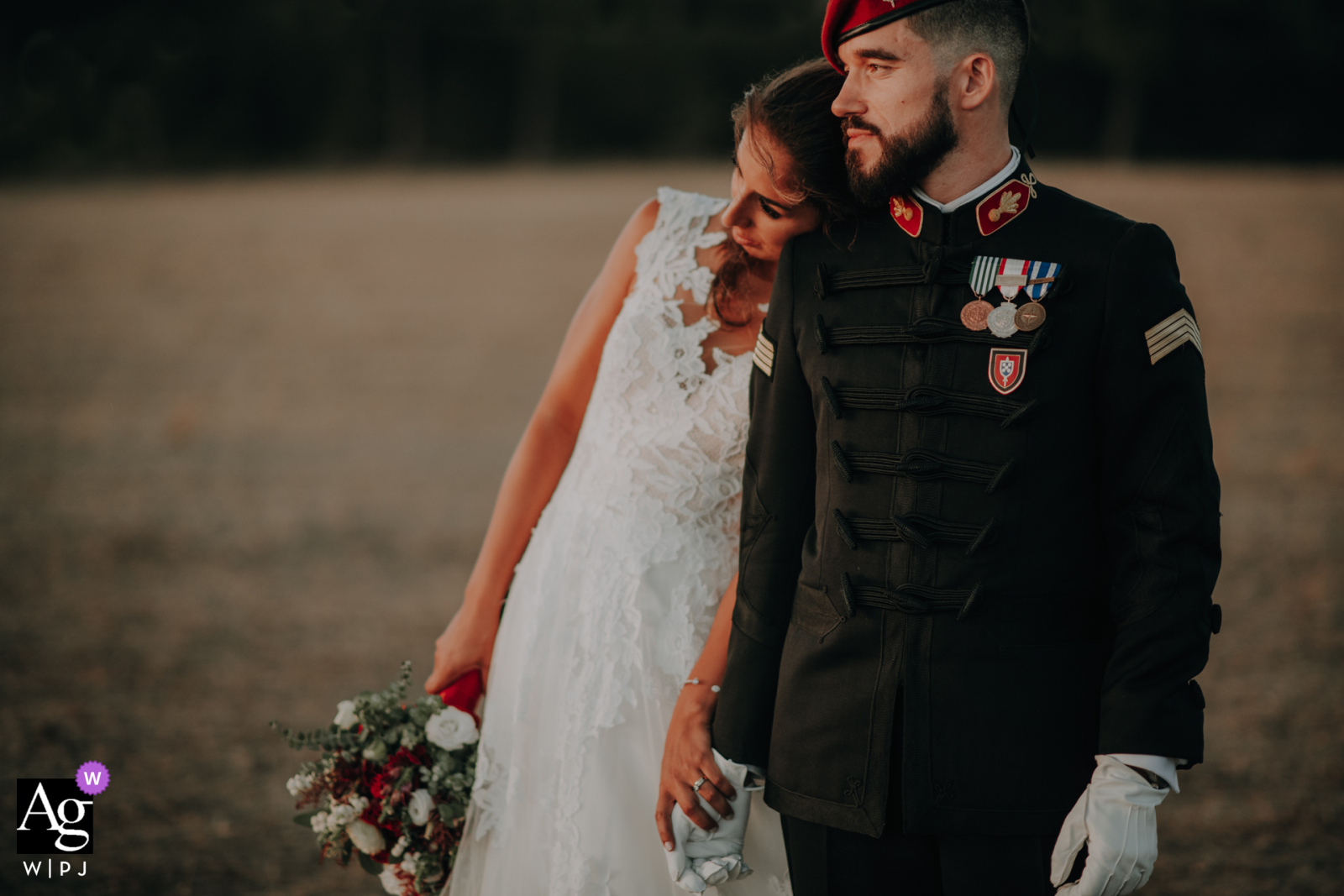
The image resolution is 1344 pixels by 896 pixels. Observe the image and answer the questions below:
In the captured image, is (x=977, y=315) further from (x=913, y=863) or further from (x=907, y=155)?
(x=913, y=863)

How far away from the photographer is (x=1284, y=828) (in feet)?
13.7

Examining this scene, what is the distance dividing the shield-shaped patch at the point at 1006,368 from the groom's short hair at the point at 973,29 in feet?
1.35

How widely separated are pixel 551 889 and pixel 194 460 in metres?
9.21

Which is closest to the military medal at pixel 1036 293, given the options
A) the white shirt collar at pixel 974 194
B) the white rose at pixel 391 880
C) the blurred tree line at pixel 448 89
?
the white shirt collar at pixel 974 194

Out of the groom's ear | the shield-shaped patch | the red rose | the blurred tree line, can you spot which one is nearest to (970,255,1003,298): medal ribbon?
the shield-shaped patch

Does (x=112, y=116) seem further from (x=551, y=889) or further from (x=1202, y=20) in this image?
(x=551, y=889)

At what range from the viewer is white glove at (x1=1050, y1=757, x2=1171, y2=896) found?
1507 mm

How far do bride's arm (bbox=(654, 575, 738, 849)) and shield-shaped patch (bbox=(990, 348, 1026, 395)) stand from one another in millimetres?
590

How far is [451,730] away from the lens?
2.31 m

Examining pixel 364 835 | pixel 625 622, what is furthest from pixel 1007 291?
pixel 364 835

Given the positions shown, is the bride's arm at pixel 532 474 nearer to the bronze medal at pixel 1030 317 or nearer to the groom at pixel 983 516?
the groom at pixel 983 516

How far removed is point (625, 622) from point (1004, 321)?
0.99m

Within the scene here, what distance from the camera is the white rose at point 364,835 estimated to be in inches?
90.1

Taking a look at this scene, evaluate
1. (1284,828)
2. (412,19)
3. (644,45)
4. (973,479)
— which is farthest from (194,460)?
(412,19)
